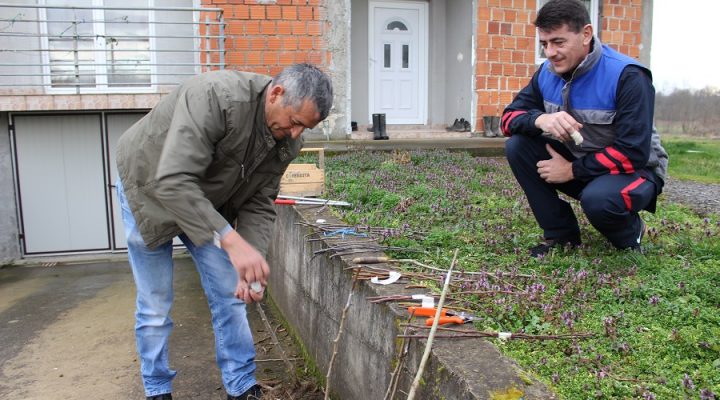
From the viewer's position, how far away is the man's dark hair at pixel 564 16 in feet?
10.5

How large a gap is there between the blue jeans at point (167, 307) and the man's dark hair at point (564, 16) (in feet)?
6.78

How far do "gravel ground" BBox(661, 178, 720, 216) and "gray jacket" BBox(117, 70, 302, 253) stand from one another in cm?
407

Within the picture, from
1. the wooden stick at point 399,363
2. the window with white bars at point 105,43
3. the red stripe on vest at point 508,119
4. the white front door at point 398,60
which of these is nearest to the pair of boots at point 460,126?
the white front door at point 398,60

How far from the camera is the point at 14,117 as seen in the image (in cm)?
982

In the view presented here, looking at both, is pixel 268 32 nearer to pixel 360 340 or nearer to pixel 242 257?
pixel 360 340

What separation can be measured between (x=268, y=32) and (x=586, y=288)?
7673 millimetres

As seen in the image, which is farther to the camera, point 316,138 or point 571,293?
point 316,138

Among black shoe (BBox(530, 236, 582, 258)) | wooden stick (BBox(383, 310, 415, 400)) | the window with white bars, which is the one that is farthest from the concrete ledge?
the window with white bars

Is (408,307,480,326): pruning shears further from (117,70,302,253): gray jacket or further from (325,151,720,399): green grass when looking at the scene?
(117,70,302,253): gray jacket

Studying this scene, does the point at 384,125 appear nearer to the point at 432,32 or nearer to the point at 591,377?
the point at 432,32

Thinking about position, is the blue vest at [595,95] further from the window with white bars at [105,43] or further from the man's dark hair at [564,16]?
the window with white bars at [105,43]

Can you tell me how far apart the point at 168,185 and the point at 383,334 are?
1086 mm

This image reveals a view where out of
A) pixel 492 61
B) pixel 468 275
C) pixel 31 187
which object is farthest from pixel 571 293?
pixel 31 187

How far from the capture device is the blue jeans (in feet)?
9.03
